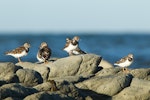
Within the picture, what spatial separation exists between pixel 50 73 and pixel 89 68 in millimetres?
1951

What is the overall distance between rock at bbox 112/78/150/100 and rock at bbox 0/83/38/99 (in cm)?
413

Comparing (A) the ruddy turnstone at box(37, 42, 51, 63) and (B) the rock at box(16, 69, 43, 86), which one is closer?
(B) the rock at box(16, 69, 43, 86)

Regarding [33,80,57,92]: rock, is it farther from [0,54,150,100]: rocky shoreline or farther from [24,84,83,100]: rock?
[24,84,83,100]: rock

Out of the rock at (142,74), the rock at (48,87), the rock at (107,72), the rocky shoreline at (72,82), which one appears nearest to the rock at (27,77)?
the rocky shoreline at (72,82)

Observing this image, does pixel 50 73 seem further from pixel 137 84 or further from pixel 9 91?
pixel 9 91

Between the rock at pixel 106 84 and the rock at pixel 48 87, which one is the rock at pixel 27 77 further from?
the rock at pixel 106 84

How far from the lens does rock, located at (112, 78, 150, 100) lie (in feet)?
80.4

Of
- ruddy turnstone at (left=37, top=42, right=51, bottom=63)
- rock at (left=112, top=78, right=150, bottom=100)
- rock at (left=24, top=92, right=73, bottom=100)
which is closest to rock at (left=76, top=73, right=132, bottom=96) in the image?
rock at (left=112, top=78, right=150, bottom=100)

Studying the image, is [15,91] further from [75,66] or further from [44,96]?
[75,66]

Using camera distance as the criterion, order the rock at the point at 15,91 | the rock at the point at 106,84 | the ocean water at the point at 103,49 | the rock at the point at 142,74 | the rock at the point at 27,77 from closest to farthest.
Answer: the rock at the point at 15,91 → the rock at the point at 27,77 → the rock at the point at 106,84 → the rock at the point at 142,74 → the ocean water at the point at 103,49

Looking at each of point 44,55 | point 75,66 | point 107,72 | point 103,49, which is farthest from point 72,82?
point 103,49

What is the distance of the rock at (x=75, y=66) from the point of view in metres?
27.5

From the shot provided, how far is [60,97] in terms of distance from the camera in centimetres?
2170

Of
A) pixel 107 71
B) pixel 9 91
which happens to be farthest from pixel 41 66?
pixel 9 91
